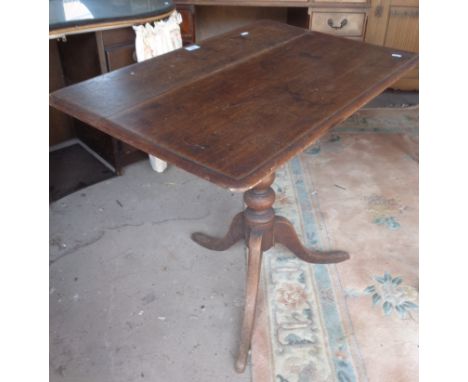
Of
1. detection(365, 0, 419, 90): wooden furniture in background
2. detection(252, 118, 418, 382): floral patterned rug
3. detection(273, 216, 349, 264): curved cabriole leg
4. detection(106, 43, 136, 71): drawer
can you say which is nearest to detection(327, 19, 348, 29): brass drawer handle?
detection(365, 0, 419, 90): wooden furniture in background

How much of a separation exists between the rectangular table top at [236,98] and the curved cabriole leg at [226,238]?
0.54 meters

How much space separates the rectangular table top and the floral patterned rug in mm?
725

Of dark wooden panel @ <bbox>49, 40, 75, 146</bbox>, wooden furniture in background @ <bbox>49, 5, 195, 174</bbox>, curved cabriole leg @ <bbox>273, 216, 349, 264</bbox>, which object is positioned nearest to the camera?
curved cabriole leg @ <bbox>273, 216, 349, 264</bbox>

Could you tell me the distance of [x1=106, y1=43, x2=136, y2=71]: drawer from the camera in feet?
6.45

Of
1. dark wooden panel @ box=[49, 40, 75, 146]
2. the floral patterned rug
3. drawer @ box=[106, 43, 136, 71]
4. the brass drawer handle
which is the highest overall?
the brass drawer handle

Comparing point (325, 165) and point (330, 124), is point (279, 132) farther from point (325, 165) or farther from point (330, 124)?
point (325, 165)

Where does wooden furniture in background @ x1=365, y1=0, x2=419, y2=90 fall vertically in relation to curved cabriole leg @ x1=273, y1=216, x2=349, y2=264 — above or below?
above

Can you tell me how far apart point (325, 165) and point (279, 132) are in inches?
52.7

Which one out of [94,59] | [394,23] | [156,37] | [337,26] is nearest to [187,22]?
[156,37]

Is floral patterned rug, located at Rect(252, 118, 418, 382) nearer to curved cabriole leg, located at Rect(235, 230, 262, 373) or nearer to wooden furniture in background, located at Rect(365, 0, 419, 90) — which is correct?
curved cabriole leg, located at Rect(235, 230, 262, 373)

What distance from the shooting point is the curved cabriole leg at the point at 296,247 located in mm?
1652

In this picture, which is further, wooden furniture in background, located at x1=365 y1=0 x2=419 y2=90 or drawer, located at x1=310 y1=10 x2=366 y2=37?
wooden furniture in background, located at x1=365 y1=0 x2=419 y2=90

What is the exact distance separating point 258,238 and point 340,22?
4.76 feet
